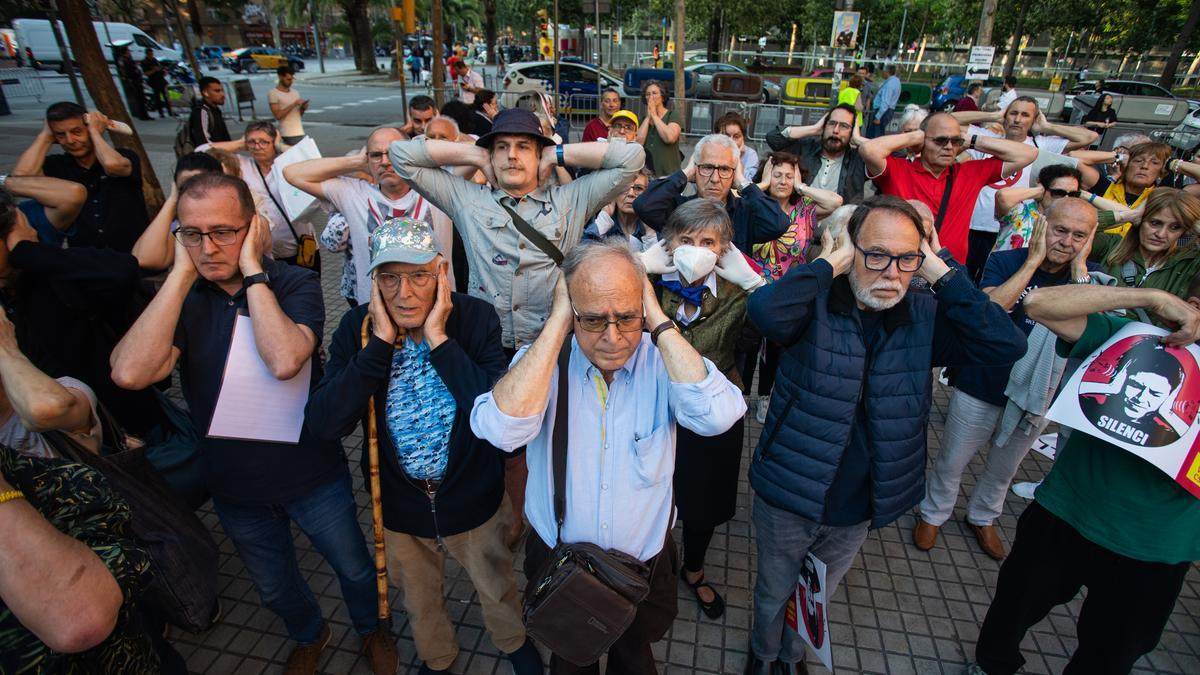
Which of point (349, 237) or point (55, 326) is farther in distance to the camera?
point (349, 237)

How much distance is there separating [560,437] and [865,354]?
119 cm

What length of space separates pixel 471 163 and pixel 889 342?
2.26 metres

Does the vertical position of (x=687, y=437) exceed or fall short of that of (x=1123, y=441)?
it falls short

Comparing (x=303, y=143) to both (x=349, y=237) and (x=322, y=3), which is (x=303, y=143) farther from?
(x=322, y=3)

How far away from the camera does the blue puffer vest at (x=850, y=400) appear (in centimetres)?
225

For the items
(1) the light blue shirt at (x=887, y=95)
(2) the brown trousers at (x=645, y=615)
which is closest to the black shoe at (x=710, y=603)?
(2) the brown trousers at (x=645, y=615)

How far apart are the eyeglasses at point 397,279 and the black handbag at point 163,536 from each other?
3.79ft

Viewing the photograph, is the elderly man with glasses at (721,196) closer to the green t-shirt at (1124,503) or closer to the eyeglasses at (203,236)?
the green t-shirt at (1124,503)

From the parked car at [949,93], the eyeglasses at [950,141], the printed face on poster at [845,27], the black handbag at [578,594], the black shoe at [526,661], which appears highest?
the printed face on poster at [845,27]

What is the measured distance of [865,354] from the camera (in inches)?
88.7

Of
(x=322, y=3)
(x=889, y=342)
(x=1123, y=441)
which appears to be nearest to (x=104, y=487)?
(x=889, y=342)

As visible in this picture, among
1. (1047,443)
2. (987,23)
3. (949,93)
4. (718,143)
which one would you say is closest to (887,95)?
(987,23)

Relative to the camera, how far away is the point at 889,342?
2.25 meters

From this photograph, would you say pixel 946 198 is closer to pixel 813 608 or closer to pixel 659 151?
pixel 813 608
